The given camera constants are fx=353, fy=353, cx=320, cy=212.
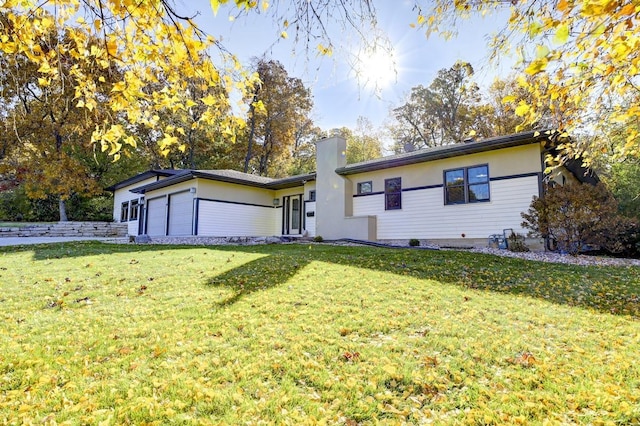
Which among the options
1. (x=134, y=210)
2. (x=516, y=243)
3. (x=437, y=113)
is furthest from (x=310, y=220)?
(x=437, y=113)

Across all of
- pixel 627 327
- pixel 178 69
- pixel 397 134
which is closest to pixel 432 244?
pixel 627 327

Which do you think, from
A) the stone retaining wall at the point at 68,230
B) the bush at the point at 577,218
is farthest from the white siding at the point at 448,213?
the stone retaining wall at the point at 68,230

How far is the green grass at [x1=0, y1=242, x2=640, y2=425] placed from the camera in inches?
88.4

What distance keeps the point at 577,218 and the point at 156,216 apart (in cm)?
1840

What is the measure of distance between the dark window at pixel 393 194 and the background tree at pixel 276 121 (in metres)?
16.0

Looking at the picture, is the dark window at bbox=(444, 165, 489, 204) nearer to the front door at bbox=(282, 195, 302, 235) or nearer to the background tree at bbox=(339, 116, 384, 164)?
the front door at bbox=(282, 195, 302, 235)

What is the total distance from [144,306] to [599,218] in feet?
33.2

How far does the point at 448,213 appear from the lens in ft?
39.3

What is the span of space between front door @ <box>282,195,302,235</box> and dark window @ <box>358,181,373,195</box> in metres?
4.11

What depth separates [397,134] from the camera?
30203 millimetres

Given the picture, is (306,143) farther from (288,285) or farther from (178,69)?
(178,69)

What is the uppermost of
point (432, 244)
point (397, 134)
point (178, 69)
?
point (397, 134)

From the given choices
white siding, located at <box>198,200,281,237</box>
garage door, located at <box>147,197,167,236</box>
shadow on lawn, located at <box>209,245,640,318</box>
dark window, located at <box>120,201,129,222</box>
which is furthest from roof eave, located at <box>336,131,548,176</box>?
dark window, located at <box>120,201,129,222</box>

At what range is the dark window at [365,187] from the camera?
46.5ft
